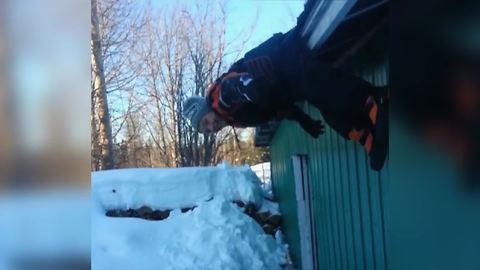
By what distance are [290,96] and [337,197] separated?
1.41ft

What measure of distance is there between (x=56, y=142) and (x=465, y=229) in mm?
514

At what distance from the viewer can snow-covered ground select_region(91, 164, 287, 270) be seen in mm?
812

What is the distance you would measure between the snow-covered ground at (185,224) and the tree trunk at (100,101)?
47 millimetres

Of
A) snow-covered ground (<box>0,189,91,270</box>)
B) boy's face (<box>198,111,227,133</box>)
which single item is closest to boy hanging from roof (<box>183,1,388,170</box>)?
boy's face (<box>198,111,227,133</box>)

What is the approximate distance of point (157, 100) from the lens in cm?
79

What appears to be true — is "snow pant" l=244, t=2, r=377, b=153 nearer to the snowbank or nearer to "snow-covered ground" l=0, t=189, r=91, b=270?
the snowbank

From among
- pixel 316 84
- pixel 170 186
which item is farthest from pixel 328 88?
pixel 170 186

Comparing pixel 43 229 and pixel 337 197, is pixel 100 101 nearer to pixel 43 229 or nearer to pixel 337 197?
pixel 43 229

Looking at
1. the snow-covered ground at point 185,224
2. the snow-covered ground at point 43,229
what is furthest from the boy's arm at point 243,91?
the snow-covered ground at point 43,229

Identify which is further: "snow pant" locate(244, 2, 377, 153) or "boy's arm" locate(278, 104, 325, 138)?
"boy's arm" locate(278, 104, 325, 138)

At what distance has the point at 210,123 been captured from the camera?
2.57ft

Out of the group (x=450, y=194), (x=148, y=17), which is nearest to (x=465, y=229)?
(x=450, y=194)

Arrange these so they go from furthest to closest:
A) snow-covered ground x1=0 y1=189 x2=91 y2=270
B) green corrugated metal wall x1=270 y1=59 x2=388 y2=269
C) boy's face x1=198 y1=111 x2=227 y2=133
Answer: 1. green corrugated metal wall x1=270 y1=59 x2=388 y2=269
2. boy's face x1=198 y1=111 x2=227 y2=133
3. snow-covered ground x1=0 y1=189 x2=91 y2=270

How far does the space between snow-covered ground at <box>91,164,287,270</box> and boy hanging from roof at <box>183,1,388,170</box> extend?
0.11 metres
